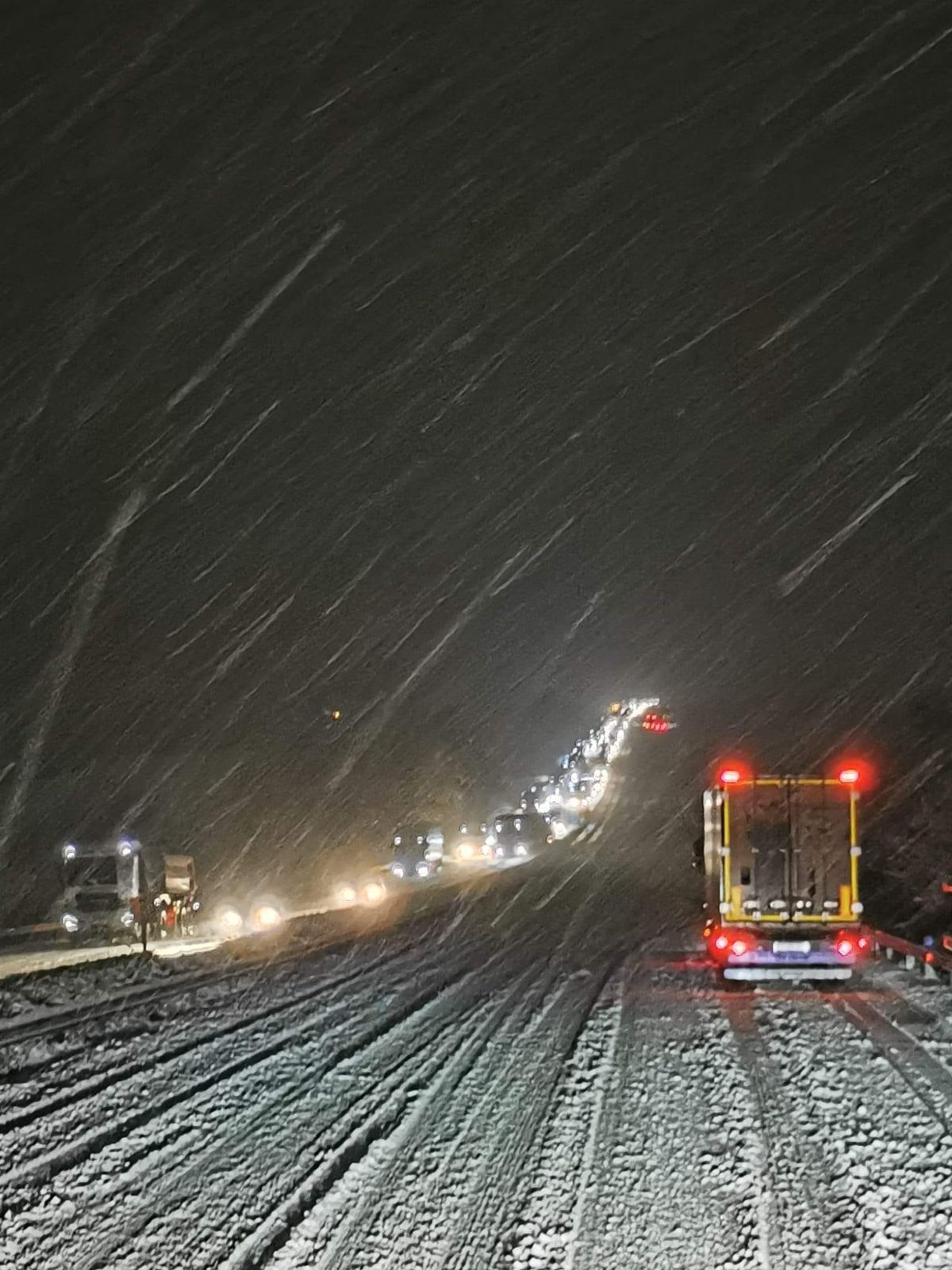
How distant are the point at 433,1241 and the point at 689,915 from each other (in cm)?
2621

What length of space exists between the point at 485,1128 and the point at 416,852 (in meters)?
50.5

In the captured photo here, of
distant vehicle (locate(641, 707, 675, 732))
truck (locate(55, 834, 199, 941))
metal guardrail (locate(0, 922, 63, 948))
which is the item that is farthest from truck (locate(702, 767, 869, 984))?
distant vehicle (locate(641, 707, 675, 732))

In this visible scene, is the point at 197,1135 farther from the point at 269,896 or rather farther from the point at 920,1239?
the point at 269,896

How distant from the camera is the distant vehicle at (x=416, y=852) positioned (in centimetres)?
5978

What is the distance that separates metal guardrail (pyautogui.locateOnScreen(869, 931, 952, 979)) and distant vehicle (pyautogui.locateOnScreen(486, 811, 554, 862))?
1565 inches

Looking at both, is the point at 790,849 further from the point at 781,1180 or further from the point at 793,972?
the point at 781,1180

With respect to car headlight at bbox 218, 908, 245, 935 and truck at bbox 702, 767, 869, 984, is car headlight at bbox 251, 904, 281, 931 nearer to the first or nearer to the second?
car headlight at bbox 218, 908, 245, 935

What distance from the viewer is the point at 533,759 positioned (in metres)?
139

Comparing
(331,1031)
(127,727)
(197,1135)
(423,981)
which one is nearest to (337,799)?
(127,727)

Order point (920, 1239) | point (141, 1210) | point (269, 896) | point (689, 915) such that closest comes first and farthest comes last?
point (920, 1239) < point (141, 1210) < point (689, 915) < point (269, 896)

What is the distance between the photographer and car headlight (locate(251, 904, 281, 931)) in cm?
4178

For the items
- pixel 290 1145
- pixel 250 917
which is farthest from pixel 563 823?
pixel 290 1145

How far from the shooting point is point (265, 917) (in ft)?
138

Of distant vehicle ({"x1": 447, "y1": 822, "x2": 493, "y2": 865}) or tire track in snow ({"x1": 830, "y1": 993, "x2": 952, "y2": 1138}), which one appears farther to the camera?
distant vehicle ({"x1": 447, "y1": 822, "x2": 493, "y2": 865})
